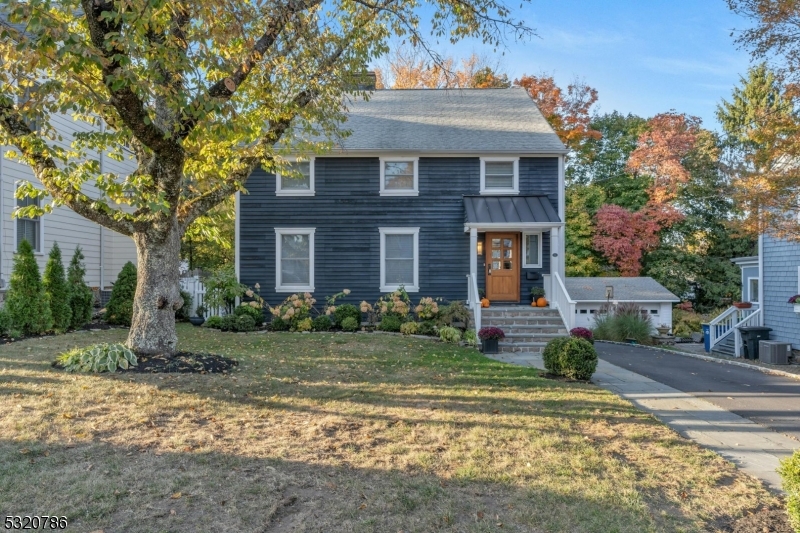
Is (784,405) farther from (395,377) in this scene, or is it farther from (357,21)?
(357,21)

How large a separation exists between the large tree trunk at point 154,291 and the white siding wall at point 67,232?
4.56 meters

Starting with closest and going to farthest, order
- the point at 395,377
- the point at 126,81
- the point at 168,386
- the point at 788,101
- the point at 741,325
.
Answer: the point at 126,81
the point at 168,386
the point at 395,377
the point at 788,101
the point at 741,325

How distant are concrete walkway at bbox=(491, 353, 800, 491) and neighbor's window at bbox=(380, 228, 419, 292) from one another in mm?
6997

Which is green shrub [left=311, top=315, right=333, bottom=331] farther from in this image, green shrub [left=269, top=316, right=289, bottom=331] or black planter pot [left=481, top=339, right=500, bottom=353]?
black planter pot [left=481, top=339, right=500, bottom=353]

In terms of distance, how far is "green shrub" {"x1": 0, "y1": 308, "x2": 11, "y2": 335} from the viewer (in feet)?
31.0

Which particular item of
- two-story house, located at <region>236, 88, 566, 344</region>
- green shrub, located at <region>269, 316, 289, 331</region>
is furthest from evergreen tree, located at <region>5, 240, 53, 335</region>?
two-story house, located at <region>236, 88, 566, 344</region>

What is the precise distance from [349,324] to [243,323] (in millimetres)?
2838

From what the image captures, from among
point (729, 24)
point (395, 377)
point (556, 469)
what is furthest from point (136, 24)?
point (729, 24)

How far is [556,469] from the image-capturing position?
3926mm

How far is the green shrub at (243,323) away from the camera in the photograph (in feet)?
42.3

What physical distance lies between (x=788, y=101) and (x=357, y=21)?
8342 millimetres

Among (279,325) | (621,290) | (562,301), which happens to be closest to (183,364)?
(279,325)

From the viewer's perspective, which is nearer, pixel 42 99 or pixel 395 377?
pixel 42 99

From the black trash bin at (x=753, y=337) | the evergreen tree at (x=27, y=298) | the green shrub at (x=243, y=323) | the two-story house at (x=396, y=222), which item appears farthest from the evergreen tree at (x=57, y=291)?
the black trash bin at (x=753, y=337)
